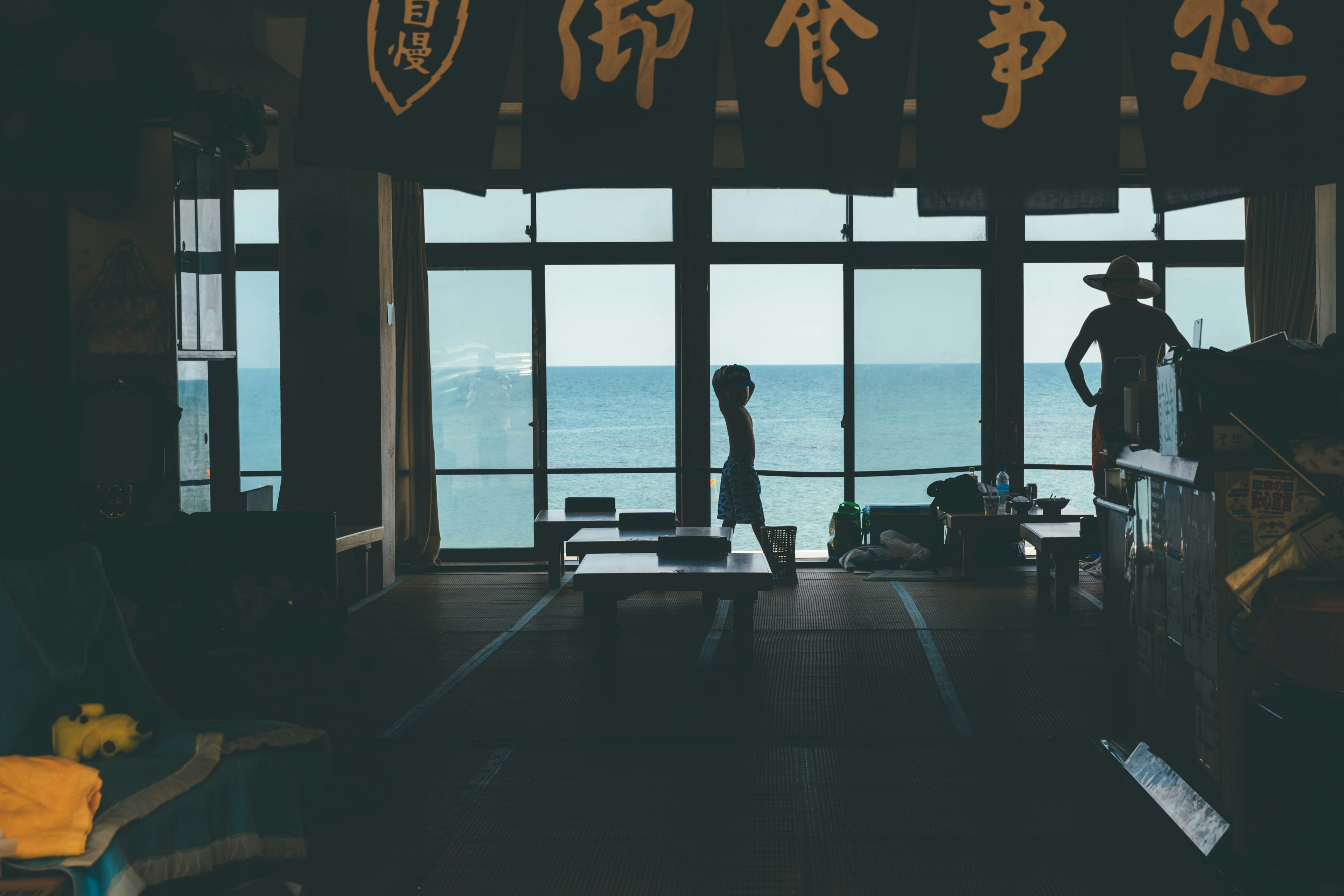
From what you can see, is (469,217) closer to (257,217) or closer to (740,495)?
(257,217)

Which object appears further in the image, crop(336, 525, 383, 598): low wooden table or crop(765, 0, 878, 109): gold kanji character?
crop(336, 525, 383, 598): low wooden table

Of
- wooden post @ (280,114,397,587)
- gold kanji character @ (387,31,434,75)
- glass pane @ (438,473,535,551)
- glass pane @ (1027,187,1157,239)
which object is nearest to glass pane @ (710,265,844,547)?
glass pane @ (438,473,535,551)

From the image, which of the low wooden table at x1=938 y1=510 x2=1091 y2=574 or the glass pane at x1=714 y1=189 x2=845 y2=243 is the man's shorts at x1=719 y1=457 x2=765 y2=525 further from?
the glass pane at x1=714 y1=189 x2=845 y2=243

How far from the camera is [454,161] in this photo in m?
3.29

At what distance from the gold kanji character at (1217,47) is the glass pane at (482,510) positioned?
2119cm

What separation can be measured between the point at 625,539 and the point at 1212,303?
8.96 m

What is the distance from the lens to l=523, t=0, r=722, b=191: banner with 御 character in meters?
3.29

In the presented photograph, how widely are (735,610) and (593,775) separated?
4.67 ft

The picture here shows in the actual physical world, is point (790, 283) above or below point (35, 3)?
above

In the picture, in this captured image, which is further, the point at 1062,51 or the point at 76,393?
the point at 76,393

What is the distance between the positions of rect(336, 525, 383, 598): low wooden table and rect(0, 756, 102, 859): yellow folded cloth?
3619 mm

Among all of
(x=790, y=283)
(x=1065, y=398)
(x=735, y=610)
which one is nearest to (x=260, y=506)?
(x=735, y=610)

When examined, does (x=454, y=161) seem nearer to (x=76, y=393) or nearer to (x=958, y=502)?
(x=76, y=393)

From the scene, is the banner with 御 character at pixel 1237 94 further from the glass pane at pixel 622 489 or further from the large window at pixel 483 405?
the glass pane at pixel 622 489
